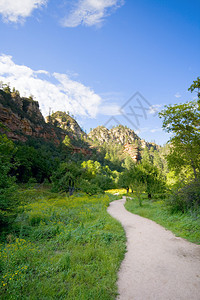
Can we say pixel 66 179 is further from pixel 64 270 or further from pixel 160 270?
pixel 160 270

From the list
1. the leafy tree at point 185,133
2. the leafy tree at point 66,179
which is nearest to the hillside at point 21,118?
the leafy tree at point 66,179

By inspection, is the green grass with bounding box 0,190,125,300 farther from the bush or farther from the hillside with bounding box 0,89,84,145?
the hillside with bounding box 0,89,84,145

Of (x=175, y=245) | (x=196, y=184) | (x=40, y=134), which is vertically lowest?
(x=175, y=245)

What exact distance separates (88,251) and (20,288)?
2.19 metres

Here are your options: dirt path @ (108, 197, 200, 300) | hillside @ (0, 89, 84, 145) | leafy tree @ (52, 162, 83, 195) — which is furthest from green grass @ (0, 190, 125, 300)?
hillside @ (0, 89, 84, 145)

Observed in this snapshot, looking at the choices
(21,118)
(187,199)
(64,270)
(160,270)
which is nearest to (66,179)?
(187,199)

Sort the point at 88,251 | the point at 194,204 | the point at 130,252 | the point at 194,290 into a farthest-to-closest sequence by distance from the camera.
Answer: the point at 194,204, the point at 130,252, the point at 88,251, the point at 194,290

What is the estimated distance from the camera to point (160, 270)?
384 centimetres

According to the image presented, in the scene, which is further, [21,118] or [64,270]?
[21,118]

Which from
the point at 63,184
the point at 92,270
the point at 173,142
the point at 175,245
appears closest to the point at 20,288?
the point at 92,270

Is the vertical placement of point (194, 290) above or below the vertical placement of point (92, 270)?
above

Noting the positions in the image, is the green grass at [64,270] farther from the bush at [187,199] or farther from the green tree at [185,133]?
the green tree at [185,133]

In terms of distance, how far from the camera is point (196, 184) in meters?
7.78

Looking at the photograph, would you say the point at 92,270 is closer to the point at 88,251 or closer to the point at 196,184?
the point at 88,251
